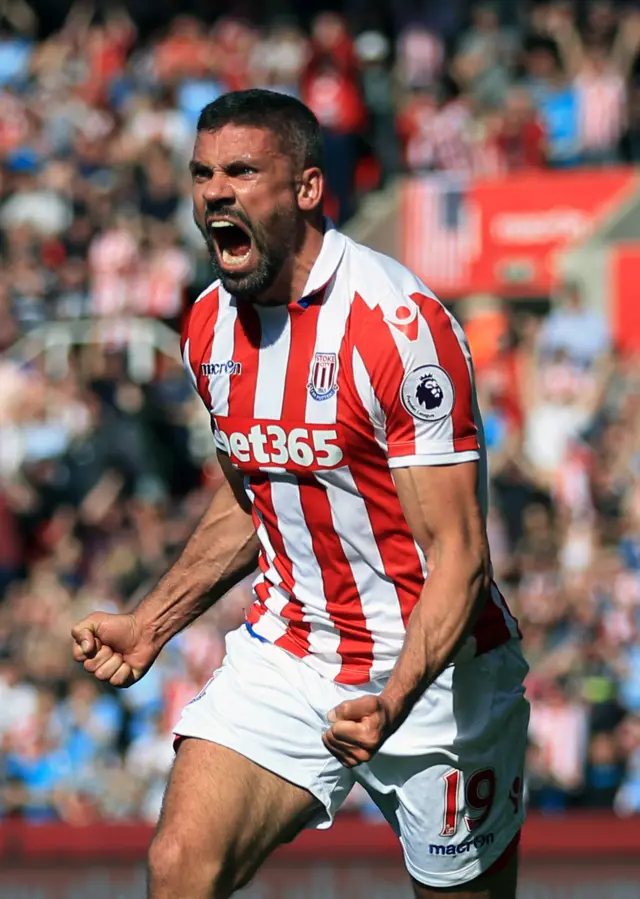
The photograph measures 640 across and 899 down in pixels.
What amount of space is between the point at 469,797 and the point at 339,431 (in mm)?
1023

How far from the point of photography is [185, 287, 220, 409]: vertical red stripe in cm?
462

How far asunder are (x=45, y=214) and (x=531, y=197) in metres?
3.50

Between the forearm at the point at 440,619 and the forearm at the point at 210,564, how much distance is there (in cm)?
84

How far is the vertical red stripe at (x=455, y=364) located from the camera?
165 inches

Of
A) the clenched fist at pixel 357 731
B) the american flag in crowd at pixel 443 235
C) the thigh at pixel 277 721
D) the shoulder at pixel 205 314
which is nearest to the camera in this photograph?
the clenched fist at pixel 357 731

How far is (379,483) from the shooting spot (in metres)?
4.35

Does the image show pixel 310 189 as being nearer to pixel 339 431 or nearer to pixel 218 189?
pixel 218 189

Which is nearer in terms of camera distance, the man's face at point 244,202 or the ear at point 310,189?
the man's face at point 244,202

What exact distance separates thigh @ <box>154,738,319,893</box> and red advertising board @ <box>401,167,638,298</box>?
8710mm

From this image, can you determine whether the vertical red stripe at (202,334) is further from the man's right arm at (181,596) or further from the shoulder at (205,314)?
the man's right arm at (181,596)

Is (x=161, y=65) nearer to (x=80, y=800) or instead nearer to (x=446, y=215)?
(x=446, y=215)

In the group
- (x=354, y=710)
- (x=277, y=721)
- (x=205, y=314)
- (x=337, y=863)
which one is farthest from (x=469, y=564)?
(x=337, y=863)

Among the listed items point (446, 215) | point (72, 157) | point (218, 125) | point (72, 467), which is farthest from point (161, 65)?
point (218, 125)

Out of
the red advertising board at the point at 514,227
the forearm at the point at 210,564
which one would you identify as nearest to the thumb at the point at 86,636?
the forearm at the point at 210,564
